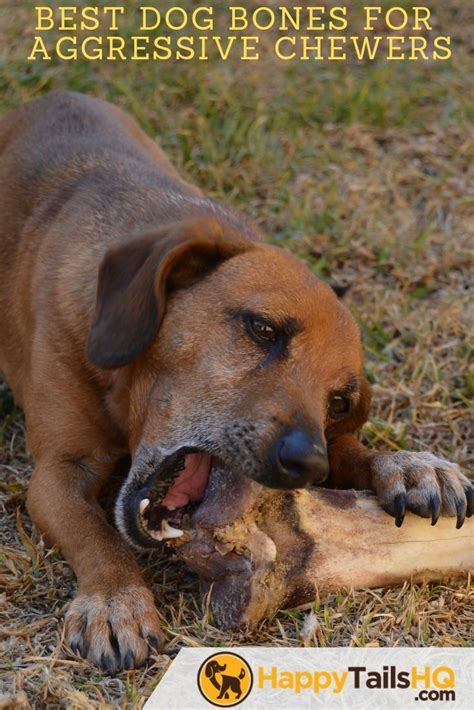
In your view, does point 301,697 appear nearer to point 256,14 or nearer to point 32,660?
point 32,660

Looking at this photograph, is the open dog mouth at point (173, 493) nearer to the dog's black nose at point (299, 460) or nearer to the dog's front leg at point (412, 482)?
the dog's black nose at point (299, 460)

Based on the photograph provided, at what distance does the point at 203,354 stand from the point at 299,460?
1.71 ft

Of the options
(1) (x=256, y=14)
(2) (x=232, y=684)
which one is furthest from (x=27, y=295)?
(1) (x=256, y=14)

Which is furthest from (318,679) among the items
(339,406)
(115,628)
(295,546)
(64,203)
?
(64,203)

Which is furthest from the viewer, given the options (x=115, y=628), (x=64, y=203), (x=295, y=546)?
(x=64, y=203)

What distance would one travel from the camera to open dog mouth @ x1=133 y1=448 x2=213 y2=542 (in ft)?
10.9

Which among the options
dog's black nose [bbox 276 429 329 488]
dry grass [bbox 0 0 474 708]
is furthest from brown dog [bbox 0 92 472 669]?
dry grass [bbox 0 0 474 708]

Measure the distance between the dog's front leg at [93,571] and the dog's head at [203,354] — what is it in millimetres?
158

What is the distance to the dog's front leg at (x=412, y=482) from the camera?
136 inches

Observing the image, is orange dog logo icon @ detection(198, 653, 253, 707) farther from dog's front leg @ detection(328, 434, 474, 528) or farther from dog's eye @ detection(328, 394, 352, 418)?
dog's eye @ detection(328, 394, 352, 418)

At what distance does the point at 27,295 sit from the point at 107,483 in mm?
869

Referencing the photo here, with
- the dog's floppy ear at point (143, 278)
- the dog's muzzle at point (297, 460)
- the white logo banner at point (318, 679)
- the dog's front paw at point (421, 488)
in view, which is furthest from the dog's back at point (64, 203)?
the white logo banner at point (318, 679)

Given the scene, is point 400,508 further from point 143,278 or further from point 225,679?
point 143,278

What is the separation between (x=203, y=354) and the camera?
332 centimetres
